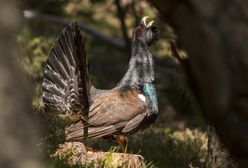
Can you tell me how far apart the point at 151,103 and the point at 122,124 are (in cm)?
46

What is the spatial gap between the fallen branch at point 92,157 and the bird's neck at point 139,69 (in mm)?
1095

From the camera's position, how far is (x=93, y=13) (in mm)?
22078

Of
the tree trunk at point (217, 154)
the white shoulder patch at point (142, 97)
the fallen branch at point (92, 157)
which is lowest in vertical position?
the tree trunk at point (217, 154)

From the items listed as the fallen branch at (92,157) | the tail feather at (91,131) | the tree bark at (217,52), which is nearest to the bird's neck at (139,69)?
the tail feather at (91,131)

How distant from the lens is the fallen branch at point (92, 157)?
782 centimetres

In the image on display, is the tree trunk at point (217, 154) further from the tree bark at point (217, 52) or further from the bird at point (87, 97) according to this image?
the tree bark at point (217, 52)

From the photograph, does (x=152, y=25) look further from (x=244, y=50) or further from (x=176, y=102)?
(x=176, y=102)

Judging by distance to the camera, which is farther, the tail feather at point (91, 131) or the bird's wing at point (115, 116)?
the bird's wing at point (115, 116)

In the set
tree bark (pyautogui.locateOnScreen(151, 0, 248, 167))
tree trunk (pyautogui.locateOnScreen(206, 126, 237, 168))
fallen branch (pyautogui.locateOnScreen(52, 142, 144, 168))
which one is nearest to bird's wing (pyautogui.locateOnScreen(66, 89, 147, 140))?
fallen branch (pyautogui.locateOnScreen(52, 142, 144, 168))

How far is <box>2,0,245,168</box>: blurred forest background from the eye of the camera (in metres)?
10.1

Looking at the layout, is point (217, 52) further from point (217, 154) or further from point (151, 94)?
point (151, 94)

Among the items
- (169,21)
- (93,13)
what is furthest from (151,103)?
(93,13)

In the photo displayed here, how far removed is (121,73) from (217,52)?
14063mm

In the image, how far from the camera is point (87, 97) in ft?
29.5
